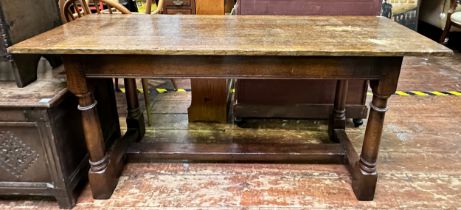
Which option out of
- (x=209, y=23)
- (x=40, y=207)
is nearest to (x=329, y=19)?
(x=209, y=23)

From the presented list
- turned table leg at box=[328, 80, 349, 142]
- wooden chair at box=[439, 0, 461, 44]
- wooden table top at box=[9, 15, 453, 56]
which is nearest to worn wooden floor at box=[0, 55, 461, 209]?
turned table leg at box=[328, 80, 349, 142]

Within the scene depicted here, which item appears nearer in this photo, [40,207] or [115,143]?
[40,207]

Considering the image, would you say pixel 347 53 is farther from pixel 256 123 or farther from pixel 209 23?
pixel 256 123

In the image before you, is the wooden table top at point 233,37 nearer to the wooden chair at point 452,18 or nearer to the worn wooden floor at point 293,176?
the worn wooden floor at point 293,176

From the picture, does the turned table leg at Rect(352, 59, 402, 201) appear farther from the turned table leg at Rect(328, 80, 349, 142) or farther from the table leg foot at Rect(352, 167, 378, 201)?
the turned table leg at Rect(328, 80, 349, 142)

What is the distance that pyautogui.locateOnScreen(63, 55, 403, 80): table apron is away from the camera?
4.48 ft

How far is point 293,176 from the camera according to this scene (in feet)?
6.06

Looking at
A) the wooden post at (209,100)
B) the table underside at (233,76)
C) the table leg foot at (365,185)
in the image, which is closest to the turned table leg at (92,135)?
the table underside at (233,76)

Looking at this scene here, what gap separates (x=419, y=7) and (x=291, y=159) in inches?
154

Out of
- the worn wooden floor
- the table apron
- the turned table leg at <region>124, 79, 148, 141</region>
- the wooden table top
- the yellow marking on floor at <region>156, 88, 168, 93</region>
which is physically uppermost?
the wooden table top

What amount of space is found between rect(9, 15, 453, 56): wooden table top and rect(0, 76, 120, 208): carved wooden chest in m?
0.24

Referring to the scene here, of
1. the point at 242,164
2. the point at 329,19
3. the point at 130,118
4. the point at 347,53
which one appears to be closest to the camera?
the point at 347,53

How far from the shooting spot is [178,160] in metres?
1.99

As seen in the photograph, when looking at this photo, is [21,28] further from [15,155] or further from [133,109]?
[133,109]
